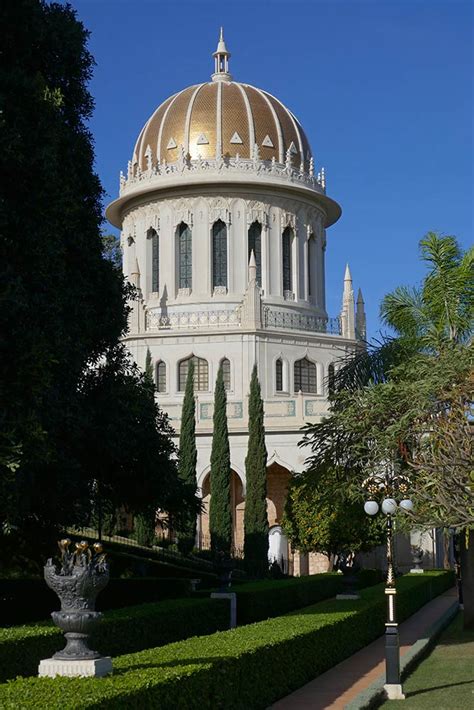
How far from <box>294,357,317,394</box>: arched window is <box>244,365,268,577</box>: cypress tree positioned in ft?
26.1

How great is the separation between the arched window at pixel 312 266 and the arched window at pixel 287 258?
1778 millimetres

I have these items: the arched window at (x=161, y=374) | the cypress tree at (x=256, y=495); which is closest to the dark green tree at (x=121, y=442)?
the cypress tree at (x=256, y=495)

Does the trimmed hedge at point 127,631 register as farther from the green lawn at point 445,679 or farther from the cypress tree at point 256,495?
the cypress tree at point 256,495

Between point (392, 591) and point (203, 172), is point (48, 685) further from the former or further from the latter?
point (203, 172)

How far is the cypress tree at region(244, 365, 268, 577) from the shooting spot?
40.0 m

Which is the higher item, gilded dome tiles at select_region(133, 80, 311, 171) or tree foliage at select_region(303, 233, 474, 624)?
gilded dome tiles at select_region(133, 80, 311, 171)

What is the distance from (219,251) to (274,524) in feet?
51.1

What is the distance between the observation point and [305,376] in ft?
175

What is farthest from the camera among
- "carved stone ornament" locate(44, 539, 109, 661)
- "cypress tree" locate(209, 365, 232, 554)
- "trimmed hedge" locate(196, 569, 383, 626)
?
"cypress tree" locate(209, 365, 232, 554)

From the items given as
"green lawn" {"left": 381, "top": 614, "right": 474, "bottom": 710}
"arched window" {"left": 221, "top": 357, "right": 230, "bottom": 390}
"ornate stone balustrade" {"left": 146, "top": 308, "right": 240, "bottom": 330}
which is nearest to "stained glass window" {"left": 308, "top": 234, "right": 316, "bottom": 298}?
"ornate stone balustrade" {"left": 146, "top": 308, "right": 240, "bottom": 330}

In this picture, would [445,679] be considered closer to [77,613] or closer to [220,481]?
[77,613]

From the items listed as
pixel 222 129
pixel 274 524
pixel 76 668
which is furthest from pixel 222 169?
pixel 76 668

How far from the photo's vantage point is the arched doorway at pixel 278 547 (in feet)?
147

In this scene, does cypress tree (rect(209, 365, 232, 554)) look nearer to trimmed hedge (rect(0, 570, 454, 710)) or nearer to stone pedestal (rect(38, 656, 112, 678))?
trimmed hedge (rect(0, 570, 454, 710))
